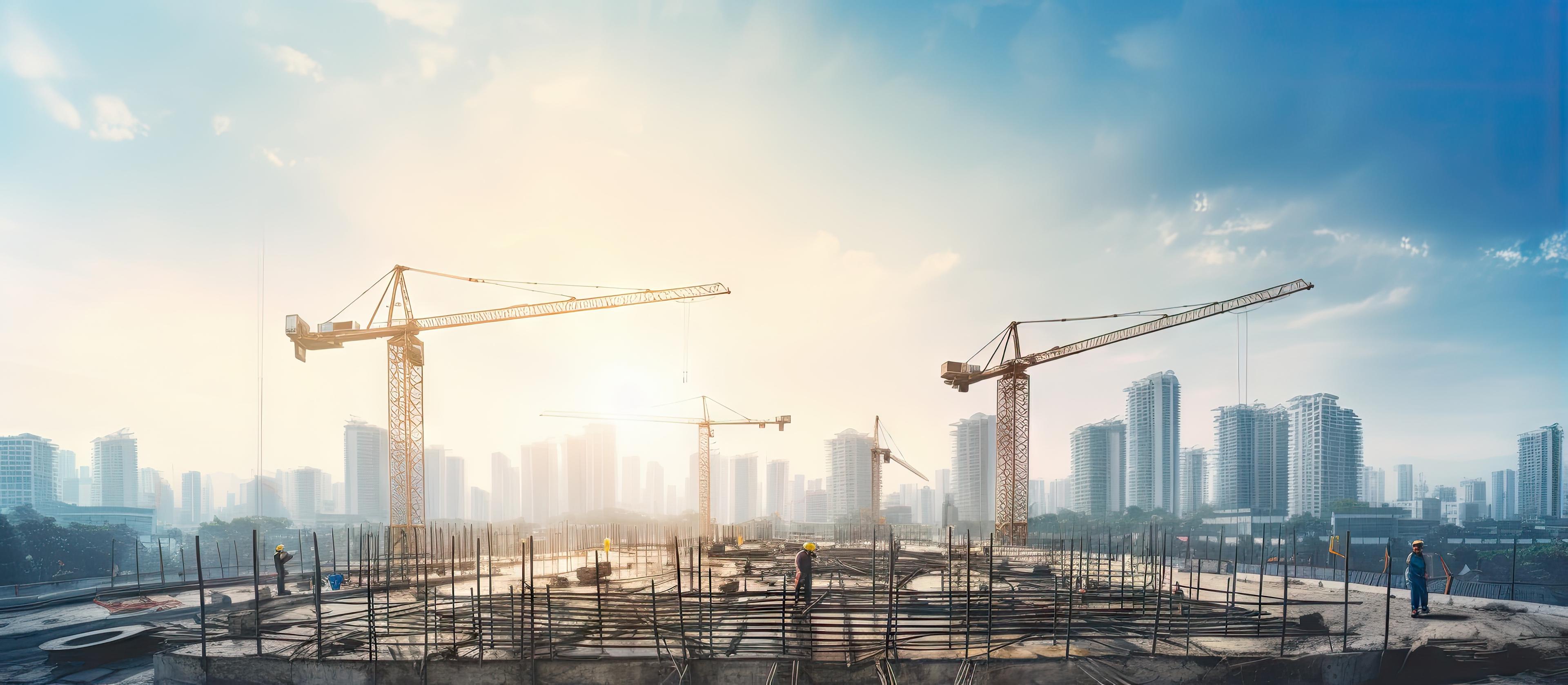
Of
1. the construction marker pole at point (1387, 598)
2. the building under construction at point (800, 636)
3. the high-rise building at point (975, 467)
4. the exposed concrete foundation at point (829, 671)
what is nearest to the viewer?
the exposed concrete foundation at point (829, 671)

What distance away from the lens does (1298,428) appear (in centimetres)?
6875

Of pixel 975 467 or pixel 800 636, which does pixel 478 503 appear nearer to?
pixel 975 467

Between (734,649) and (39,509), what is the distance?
86069 mm

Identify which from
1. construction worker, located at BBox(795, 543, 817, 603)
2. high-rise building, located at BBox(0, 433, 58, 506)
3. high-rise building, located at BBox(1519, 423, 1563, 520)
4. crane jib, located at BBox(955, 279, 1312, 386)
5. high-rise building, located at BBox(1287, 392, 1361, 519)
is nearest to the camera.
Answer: construction worker, located at BBox(795, 543, 817, 603)

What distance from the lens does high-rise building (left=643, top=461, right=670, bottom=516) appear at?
124500 mm

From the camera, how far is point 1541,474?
179ft

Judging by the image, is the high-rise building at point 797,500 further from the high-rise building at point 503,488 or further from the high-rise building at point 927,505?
the high-rise building at point 503,488

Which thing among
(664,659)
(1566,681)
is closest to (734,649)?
(664,659)

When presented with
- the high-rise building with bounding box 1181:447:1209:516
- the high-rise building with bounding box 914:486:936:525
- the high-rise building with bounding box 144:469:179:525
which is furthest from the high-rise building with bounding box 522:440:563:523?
the high-rise building with bounding box 1181:447:1209:516

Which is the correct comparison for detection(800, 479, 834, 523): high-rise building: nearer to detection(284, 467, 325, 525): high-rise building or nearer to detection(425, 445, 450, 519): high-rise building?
detection(425, 445, 450, 519): high-rise building

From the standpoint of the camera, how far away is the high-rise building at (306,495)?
3809 inches

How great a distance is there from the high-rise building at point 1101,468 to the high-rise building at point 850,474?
91.6 ft

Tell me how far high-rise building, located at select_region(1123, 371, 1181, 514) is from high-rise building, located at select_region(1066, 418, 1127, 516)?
10.6 feet

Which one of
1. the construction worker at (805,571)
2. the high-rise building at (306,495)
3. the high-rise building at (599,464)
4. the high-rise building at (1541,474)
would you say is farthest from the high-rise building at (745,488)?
the construction worker at (805,571)
